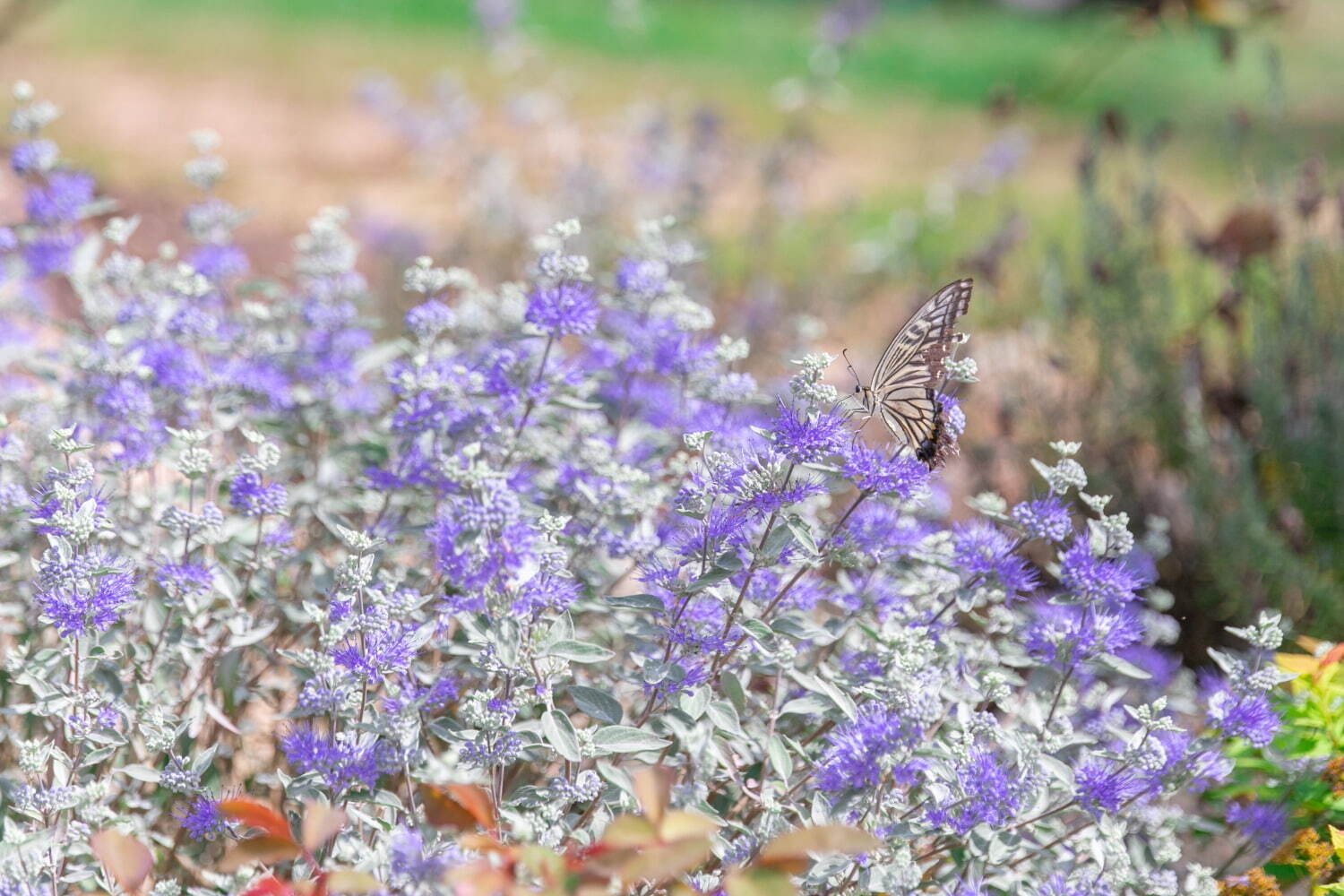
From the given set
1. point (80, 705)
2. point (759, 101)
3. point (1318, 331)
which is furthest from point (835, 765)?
point (759, 101)

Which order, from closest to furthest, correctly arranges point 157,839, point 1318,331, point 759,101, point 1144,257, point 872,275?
point 157,839 < point 1318,331 < point 1144,257 < point 872,275 < point 759,101

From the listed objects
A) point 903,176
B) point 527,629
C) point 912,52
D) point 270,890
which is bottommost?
point 270,890

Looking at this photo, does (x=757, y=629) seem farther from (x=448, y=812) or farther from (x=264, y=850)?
(x=264, y=850)

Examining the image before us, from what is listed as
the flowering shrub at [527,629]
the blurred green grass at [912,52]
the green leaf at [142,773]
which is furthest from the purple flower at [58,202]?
the blurred green grass at [912,52]

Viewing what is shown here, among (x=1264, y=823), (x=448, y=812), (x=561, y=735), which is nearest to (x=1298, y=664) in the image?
(x=1264, y=823)

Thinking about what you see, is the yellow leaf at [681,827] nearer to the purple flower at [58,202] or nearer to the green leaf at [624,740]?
the green leaf at [624,740]

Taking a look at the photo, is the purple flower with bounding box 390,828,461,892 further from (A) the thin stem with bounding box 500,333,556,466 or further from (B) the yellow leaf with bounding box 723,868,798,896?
(A) the thin stem with bounding box 500,333,556,466

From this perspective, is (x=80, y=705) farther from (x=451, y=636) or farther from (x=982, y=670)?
(x=982, y=670)
